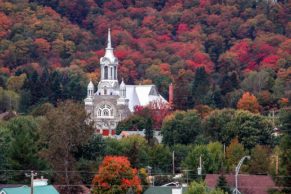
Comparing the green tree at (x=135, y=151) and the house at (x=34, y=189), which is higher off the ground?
the green tree at (x=135, y=151)

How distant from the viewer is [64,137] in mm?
101562

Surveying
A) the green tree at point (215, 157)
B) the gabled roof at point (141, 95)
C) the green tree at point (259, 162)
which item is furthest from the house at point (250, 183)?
the gabled roof at point (141, 95)

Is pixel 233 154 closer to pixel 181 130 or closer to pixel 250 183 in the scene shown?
pixel 181 130

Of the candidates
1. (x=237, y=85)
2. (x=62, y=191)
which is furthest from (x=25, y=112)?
(x=62, y=191)

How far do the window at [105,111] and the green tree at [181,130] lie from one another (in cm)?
2800

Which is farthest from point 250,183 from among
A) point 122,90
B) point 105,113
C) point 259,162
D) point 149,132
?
point 122,90

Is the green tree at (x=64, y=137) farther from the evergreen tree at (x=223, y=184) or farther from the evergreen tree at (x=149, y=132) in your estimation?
the evergreen tree at (x=149, y=132)

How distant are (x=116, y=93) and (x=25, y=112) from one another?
1046 cm

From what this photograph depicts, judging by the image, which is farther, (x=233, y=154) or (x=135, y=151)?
(x=233, y=154)

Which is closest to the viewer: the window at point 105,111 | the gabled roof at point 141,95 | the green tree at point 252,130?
the green tree at point 252,130

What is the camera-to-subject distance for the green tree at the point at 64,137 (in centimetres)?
9850

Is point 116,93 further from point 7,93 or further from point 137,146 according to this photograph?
point 137,146

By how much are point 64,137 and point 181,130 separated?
3044cm

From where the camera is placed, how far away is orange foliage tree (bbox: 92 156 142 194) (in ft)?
295
